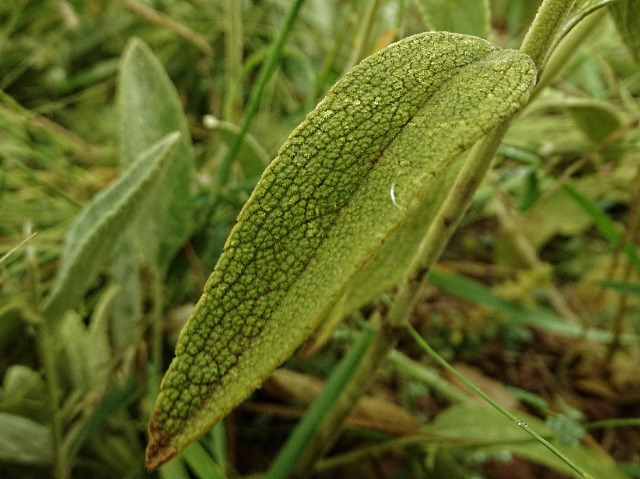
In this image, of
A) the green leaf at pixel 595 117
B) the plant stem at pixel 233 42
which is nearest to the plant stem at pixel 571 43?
the green leaf at pixel 595 117

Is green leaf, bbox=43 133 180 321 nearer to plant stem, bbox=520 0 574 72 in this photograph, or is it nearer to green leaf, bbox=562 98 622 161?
plant stem, bbox=520 0 574 72

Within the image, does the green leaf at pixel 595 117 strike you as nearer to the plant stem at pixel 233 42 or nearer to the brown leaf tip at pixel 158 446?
the plant stem at pixel 233 42

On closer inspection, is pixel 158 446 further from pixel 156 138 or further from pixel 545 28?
pixel 156 138

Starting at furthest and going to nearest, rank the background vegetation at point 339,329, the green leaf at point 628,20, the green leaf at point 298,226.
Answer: the background vegetation at point 339,329
the green leaf at point 628,20
the green leaf at point 298,226

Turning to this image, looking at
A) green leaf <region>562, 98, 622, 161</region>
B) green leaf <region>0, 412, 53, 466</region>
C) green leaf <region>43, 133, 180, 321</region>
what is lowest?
green leaf <region>0, 412, 53, 466</region>

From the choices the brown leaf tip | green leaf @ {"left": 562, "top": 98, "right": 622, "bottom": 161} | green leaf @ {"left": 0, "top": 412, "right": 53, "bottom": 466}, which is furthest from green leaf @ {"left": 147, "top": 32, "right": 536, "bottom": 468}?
green leaf @ {"left": 562, "top": 98, "right": 622, "bottom": 161}

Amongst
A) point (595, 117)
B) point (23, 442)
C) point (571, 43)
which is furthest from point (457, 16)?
point (23, 442)
